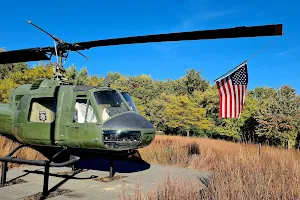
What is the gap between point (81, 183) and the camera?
7016mm

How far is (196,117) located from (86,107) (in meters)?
33.3

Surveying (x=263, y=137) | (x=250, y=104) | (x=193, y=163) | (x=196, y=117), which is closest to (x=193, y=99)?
(x=196, y=117)

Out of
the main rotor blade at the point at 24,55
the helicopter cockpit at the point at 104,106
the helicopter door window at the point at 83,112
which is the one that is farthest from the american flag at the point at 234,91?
the main rotor blade at the point at 24,55

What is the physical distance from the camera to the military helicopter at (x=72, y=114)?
20.1ft

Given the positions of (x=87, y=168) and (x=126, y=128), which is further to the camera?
(x=87, y=168)

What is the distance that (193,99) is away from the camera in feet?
144

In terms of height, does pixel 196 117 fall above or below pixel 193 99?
below

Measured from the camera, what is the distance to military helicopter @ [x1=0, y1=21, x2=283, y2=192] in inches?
241

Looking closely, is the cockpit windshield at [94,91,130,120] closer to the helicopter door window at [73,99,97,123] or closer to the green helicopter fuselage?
the green helicopter fuselage

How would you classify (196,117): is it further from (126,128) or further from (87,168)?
(126,128)

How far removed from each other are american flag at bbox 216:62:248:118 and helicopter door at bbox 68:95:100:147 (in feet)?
13.0

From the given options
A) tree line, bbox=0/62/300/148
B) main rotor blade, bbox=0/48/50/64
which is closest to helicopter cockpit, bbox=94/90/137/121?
main rotor blade, bbox=0/48/50/64

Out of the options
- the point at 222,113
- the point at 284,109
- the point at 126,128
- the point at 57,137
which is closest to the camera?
the point at 126,128

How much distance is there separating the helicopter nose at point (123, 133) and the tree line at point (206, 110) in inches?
378
